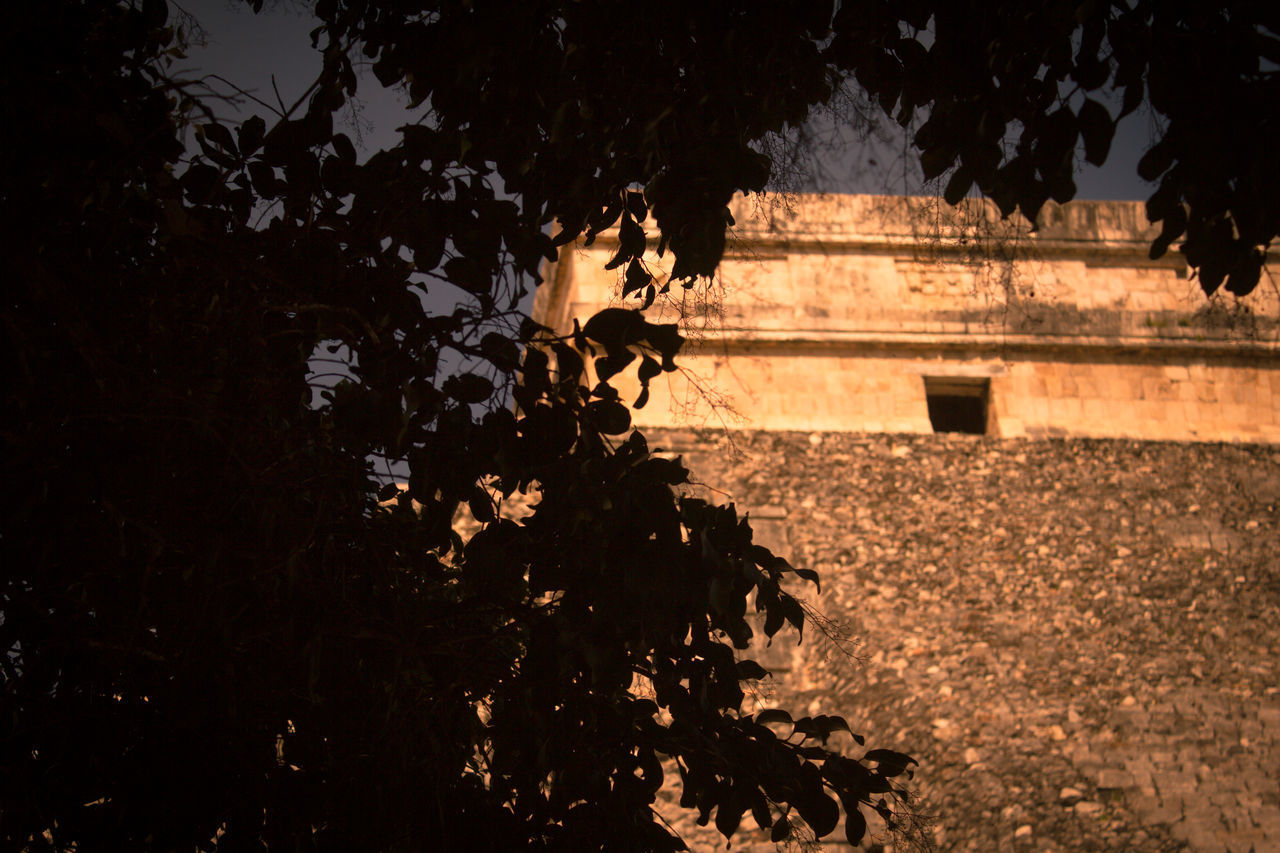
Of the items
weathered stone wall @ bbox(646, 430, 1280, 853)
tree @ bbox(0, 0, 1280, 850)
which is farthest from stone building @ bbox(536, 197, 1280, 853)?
tree @ bbox(0, 0, 1280, 850)

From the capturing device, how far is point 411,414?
93.3 inches

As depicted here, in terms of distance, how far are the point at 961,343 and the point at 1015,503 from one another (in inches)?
101

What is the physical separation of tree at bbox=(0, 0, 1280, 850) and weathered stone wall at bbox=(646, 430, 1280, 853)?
11.8ft

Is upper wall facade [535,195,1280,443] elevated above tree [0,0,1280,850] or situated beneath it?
elevated above

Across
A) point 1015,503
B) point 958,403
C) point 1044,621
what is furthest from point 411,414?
point 958,403

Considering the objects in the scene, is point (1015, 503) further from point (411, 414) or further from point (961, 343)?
point (411, 414)

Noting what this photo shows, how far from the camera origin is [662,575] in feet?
7.44

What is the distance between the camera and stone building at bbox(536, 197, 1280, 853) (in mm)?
6016

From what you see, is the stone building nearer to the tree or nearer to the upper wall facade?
the upper wall facade

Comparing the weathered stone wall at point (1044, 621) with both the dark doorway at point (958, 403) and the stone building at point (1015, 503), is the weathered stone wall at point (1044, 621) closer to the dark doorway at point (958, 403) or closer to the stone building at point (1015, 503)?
the stone building at point (1015, 503)

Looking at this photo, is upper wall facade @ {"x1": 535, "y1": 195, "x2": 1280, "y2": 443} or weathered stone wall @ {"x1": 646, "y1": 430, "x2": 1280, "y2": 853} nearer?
weathered stone wall @ {"x1": 646, "y1": 430, "x2": 1280, "y2": 853}

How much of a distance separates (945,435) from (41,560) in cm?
873

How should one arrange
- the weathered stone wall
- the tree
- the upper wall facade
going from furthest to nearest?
the upper wall facade < the weathered stone wall < the tree

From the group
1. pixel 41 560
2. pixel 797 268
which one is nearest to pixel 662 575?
pixel 41 560
